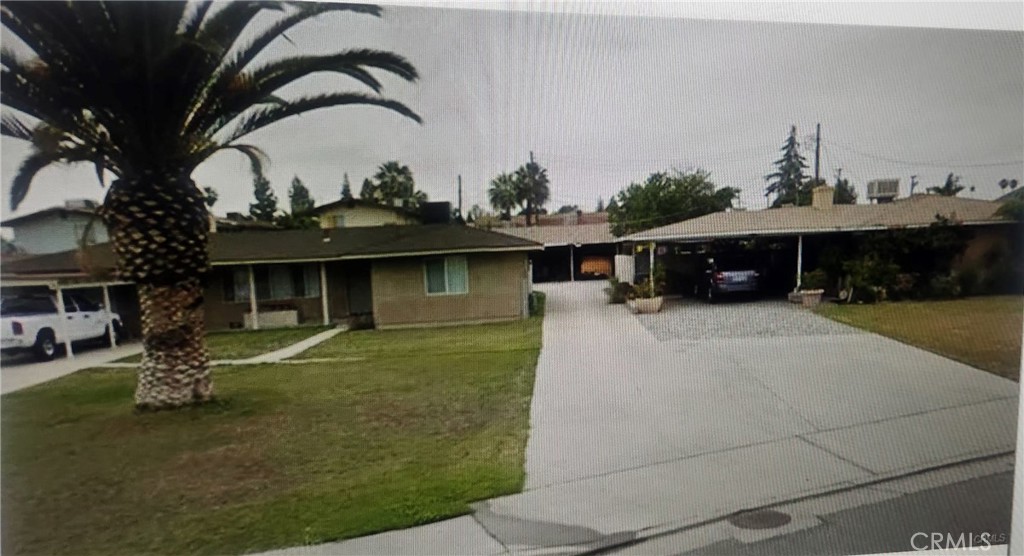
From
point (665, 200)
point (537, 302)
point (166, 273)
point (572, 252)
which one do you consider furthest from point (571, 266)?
point (166, 273)

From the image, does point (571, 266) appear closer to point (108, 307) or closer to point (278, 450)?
point (278, 450)

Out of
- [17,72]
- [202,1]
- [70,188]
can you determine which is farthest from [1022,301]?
[17,72]

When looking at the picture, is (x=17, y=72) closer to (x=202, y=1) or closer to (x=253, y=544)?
(x=202, y=1)

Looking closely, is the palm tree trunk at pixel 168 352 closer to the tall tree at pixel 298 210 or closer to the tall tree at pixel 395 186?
the tall tree at pixel 298 210

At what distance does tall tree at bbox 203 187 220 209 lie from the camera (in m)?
1.53

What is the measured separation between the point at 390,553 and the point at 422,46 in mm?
1731

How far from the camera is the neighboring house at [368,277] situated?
63.9 inches

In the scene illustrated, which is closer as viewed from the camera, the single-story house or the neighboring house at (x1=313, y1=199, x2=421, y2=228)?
the neighboring house at (x1=313, y1=199, x2=421, y2=228)

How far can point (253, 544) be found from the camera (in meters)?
1.50

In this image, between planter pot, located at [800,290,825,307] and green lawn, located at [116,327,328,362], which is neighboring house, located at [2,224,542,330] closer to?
green lawn, located at [116,327,328,362]

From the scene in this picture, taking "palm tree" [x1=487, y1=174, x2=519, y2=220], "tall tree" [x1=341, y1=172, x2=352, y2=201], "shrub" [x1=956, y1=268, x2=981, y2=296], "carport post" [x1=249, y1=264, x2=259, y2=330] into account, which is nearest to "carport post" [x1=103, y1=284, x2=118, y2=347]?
"carport post" [x1=249, y1=264, x2=259, y2=330]

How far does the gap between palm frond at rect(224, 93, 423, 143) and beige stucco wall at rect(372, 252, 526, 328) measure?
535 mm

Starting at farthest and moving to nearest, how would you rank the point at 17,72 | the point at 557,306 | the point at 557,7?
the point at 557,306
the point at 557,7
the point at 17,72

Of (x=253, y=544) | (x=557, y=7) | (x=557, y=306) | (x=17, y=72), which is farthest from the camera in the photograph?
(x=557, y=306)
